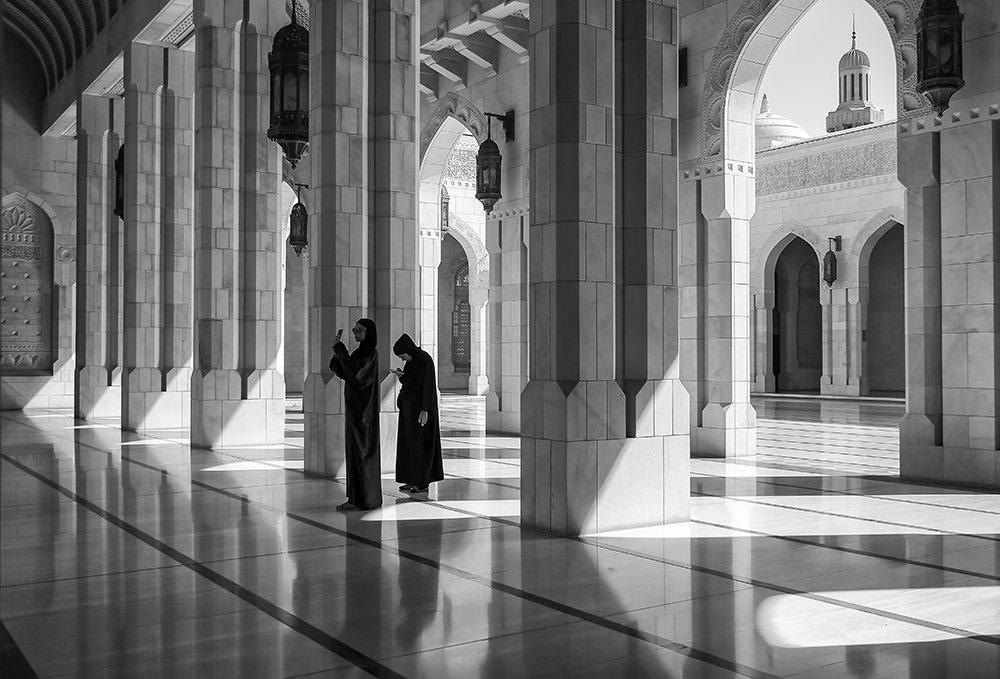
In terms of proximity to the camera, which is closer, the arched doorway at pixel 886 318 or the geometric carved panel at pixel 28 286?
the geometric carved panel at pixel 28 286

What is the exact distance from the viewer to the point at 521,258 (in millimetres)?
14383

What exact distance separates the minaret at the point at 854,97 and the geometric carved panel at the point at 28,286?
942 inches

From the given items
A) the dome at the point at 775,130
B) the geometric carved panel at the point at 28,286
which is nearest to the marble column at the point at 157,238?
the geometric carved panel at the point at 28,286

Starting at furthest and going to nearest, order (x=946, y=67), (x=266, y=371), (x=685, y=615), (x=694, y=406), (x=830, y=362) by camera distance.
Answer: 1. (x=830, y=362)
2. (x=266, y=371)
3. (x=694, y=406)
4. (x=946, y=67)
5. (x=685, y=615)

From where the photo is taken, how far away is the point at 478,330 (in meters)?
26.8

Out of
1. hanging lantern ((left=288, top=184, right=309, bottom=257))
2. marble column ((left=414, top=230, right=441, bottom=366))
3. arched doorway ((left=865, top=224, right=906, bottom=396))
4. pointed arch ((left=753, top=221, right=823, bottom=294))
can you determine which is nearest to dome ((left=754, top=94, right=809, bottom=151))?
arched doorway ((left=865, top=224, right=906, bottom=396))

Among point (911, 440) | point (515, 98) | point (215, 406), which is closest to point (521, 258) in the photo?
point (515, 98)

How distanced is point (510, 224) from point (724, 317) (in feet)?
15.1

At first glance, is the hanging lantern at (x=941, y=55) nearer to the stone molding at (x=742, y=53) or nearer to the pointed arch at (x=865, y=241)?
the stone molding at (x=742, y=53)

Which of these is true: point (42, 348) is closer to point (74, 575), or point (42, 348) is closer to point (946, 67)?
point (74, 575)

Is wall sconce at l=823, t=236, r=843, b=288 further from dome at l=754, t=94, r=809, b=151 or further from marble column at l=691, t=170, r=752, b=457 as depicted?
marble column at l=691, t=170, r=752, b=457

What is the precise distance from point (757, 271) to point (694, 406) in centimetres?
1540

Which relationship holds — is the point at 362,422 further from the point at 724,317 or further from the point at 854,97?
the point at 854,97

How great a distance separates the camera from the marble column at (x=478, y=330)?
26109 mm
